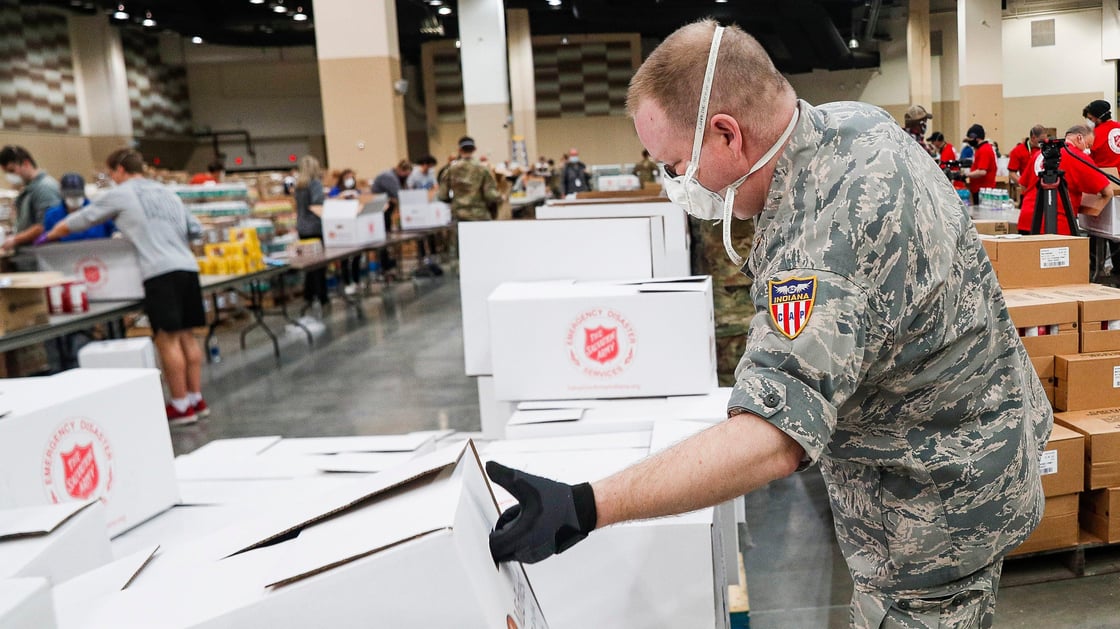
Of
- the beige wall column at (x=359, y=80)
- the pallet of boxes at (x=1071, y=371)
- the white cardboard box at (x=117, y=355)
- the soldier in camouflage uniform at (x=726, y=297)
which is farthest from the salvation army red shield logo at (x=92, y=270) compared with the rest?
the beige wall column at (x=359, y=80)

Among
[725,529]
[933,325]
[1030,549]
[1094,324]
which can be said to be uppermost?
[933,325]

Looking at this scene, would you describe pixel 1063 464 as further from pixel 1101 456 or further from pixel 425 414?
pixel 425 414

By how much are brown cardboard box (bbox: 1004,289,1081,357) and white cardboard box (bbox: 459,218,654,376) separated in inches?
45.9

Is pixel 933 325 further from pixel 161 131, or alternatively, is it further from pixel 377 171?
pixel 161 131

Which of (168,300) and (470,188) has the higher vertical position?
(470,188)

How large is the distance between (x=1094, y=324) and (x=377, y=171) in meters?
9.76

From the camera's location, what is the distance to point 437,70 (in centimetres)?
2258

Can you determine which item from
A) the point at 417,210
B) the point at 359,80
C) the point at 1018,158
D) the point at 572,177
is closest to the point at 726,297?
the point at 1018,158

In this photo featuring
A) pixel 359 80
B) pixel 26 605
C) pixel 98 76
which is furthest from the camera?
pixel 98 76

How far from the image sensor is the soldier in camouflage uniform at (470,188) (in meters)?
8.91

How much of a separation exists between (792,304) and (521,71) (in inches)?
724

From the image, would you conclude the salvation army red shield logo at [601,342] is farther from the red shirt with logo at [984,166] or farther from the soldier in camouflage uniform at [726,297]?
the red shirt with logo at [984,166]

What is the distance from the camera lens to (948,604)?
126cm

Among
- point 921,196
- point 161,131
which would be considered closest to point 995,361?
point 921,196
